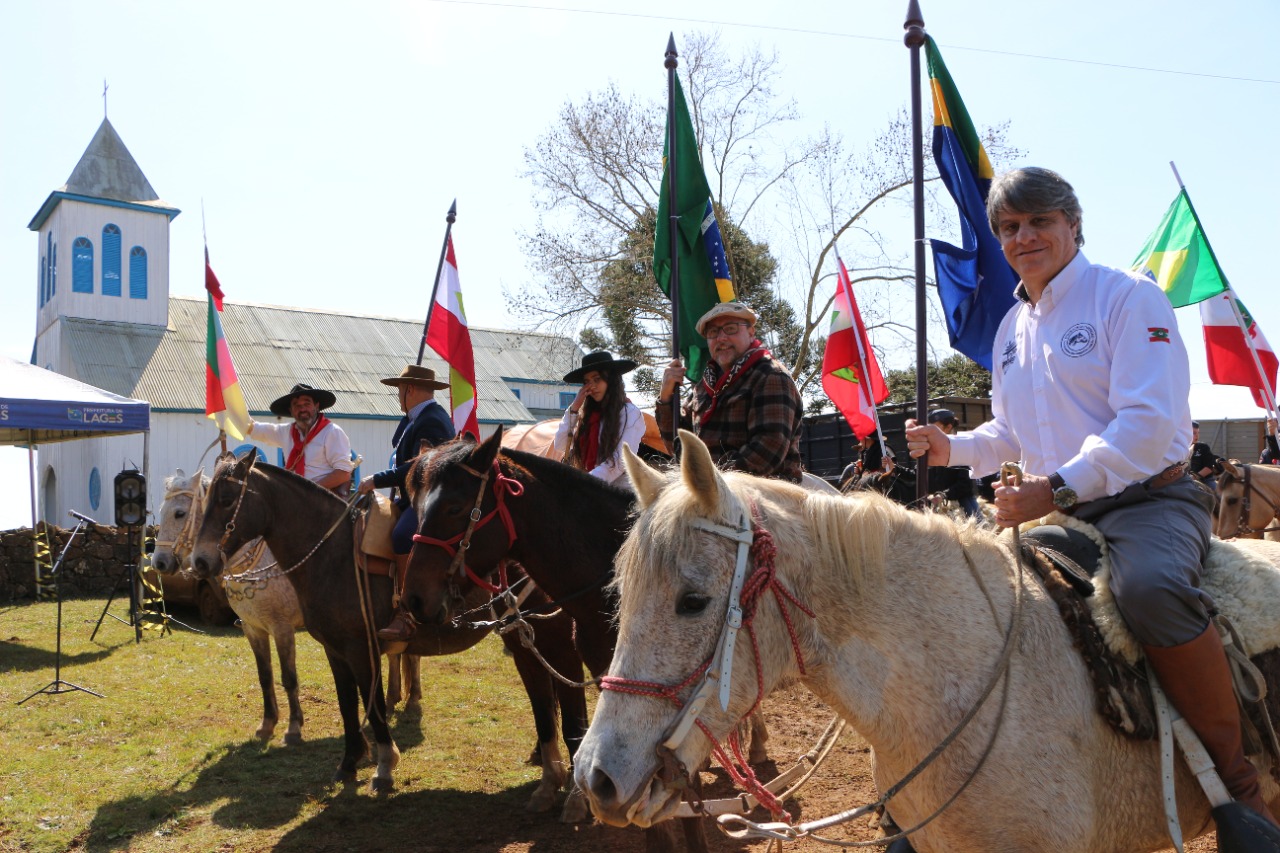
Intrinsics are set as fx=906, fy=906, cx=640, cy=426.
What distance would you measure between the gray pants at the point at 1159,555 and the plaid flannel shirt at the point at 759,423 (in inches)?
82.2

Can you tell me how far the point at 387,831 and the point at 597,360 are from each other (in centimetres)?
296

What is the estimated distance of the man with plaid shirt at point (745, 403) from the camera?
177 inches

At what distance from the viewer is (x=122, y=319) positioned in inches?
1185

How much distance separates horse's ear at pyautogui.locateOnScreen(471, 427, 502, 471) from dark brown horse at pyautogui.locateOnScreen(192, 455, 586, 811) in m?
1.21

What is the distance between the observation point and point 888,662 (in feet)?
6.85

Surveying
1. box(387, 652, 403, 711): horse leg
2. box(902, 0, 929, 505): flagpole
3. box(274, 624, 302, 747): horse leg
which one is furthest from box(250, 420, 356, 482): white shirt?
box(902, 0, 929, 505): flagpole

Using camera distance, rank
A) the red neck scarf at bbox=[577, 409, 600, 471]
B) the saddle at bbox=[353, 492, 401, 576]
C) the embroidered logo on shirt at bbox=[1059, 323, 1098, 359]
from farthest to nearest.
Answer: the saddle at bbox=[353, 492, 401, 576]
the red neck scarf at bbox=[577, 409, 600, 471]
the embroidered logo on shirt at bbox=[1059, 323, 1098, 359]

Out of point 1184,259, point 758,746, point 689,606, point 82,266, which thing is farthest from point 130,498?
point 82,266

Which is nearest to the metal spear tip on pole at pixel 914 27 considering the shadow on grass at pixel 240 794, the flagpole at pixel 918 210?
the flagpole at pixel 918 210

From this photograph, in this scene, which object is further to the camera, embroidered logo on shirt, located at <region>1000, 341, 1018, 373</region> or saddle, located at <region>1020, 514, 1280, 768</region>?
embroidered logo on shirt, located at <region>1000, 341, 1018, 373</region>

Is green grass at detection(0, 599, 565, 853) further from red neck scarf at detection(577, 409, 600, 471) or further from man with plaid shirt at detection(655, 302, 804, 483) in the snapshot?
man with plaid shirt at detection(655, 302, 804, 483)

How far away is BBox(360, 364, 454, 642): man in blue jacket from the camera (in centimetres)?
596

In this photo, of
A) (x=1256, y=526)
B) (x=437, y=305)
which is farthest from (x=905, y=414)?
(x=437, y=305)

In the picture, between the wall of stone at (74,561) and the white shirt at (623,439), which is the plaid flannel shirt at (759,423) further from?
the wall of stone at (74,561)
